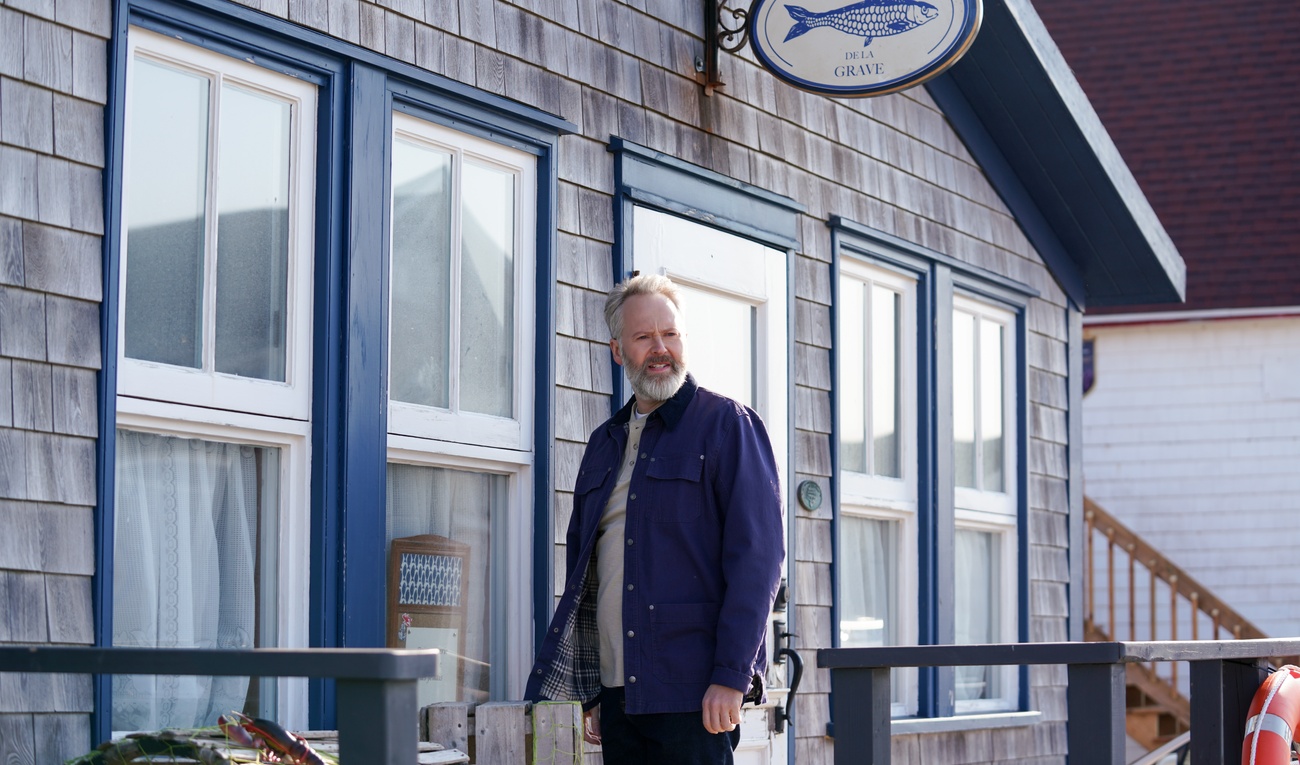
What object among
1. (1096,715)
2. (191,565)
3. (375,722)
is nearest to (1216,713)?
(1096,715)

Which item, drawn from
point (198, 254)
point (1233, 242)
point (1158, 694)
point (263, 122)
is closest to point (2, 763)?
point (198, 254)

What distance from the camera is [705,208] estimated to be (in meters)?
6.17

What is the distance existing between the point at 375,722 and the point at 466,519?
2.45 metres

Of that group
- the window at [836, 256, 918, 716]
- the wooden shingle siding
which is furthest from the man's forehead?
the window at [836, 256, 918, 716]

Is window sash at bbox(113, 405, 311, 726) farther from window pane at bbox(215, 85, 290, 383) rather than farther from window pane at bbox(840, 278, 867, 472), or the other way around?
window pane at bbox(840, 278, 867, 472)

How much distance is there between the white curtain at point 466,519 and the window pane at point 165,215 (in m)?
0.86

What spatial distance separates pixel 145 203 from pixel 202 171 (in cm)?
22

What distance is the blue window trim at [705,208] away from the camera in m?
5.71

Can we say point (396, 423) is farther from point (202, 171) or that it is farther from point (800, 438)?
point (800, 438)

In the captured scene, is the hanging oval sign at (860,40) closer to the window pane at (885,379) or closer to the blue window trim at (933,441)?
the blue window trim at (933,441)

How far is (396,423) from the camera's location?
4816mm

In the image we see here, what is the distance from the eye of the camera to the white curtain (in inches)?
193

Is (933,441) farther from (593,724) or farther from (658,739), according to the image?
(658,739)

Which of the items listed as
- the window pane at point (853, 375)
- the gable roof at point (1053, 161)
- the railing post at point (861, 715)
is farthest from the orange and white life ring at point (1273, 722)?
the gable roof at point (1053, 161)
